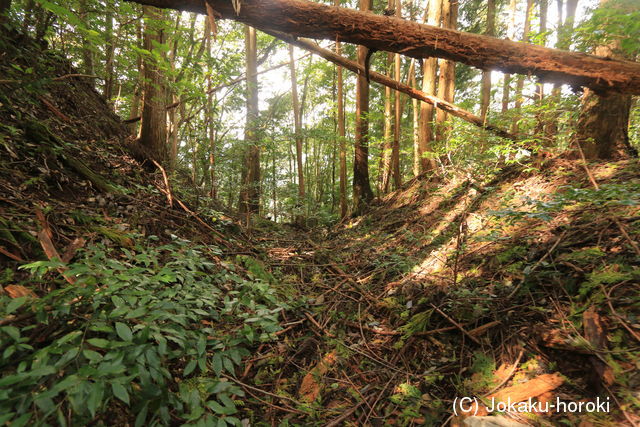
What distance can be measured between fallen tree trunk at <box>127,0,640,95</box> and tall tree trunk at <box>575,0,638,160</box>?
99 cm

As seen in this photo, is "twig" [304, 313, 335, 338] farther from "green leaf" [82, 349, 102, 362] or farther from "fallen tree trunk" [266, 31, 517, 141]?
"fallen tree trunk" [266, 31, 517, 141]

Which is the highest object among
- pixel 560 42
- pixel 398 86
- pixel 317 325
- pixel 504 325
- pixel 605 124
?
pixel 560 42

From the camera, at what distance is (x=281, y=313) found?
2906 millimetres

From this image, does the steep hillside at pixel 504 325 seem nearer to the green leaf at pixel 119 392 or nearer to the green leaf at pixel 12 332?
the green leaf at pixel 119 392

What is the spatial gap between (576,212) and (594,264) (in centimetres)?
88

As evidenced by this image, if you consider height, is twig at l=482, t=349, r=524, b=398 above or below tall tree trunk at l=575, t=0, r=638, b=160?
below

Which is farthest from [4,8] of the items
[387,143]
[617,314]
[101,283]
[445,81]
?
[387,143]

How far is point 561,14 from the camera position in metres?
9.10

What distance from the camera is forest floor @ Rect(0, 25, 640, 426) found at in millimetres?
1307

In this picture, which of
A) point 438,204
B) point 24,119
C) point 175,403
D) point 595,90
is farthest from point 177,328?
point 438,204

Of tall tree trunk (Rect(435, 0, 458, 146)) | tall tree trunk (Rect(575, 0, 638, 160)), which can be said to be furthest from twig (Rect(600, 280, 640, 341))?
tall tree trunk (Rect(435, 0, 458, 146))

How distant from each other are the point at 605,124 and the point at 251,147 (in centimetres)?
728

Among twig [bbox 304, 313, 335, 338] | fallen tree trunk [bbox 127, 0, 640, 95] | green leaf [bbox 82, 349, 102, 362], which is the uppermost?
fallen tree trunk [bbox 127, 0, 640, 95]

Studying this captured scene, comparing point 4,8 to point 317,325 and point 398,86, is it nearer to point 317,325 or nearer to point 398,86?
→ point 398,86
